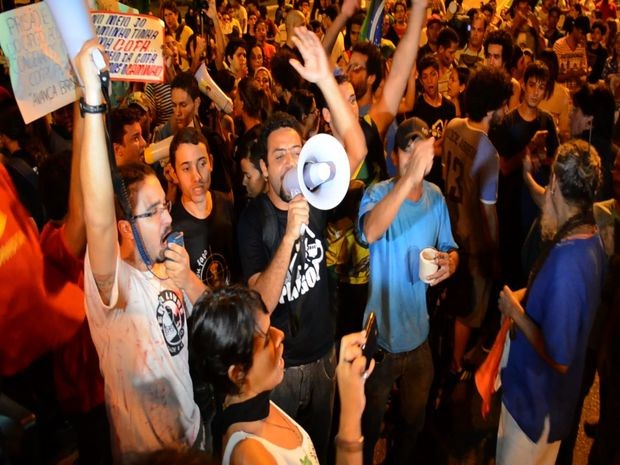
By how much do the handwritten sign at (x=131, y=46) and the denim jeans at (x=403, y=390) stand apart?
1993mm

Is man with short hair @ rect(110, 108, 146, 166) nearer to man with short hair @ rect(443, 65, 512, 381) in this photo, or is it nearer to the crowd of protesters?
the crowd of protesters

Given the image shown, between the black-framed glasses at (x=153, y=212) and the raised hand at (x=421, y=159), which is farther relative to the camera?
the raised hand at (x=421, y=159)

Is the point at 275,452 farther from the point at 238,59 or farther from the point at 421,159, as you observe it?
the point at 238,59

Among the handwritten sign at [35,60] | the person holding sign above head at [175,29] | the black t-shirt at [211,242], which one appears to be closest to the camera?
the handwritten sign at [35,60]

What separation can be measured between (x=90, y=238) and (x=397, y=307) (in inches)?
66.8

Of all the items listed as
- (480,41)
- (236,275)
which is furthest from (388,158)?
(480,41)

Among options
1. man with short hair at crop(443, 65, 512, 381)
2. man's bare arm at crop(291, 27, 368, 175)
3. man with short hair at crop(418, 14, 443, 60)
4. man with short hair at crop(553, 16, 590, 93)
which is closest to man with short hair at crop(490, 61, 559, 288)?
man with short hair at crop(443, 65, 512, 381)

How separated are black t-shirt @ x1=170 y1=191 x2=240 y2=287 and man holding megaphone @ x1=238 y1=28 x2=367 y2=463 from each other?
447 millimetres

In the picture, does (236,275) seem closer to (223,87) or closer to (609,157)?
(609,157)

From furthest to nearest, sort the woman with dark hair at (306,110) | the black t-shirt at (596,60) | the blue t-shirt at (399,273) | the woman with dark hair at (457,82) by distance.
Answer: the black t-shirt at (596,60)
the woman with dark hair at (457,82)
the woman with dark hair at (306,110)
the blue t-shirt at (399,273)

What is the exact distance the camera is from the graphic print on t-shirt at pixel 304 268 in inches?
118

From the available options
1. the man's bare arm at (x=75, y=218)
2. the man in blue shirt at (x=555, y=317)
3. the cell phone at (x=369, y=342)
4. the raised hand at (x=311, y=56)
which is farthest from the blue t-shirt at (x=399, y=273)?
the man's bare arm at (x=75, y=218)

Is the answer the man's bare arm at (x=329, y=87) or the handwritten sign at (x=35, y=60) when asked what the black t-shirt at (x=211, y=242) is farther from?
the handwritten sign at (x=35, y=60)

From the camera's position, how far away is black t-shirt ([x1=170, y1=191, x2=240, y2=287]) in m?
3.42
